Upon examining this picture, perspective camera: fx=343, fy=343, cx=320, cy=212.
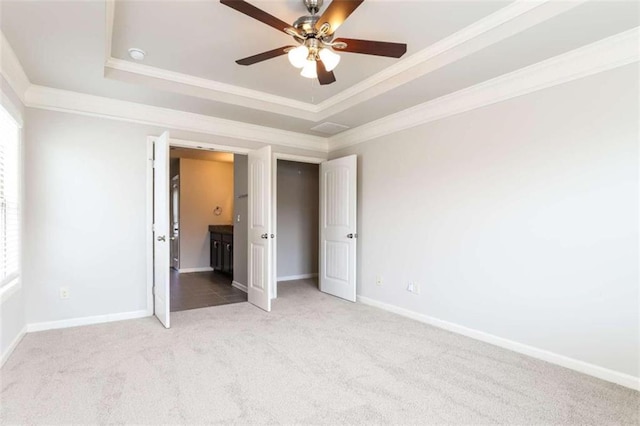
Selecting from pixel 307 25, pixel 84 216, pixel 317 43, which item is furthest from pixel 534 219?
pixel 84 216

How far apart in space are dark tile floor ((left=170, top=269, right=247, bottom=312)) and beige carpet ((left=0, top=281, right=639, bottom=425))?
3.28 feet

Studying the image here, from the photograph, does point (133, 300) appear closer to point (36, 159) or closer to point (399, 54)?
point (36, 159)

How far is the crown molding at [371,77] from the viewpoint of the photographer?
230 centimetres

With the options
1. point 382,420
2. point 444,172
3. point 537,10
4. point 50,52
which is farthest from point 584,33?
point 50,52

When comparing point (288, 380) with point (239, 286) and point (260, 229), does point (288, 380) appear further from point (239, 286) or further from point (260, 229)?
point (239, 286)

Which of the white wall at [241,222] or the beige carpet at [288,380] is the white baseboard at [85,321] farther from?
the white wall at [241,222]

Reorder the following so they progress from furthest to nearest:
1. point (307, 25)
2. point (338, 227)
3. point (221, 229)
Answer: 1. point (221, 229)
2. point (338, 227)
3. point (307, 25)

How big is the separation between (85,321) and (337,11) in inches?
152

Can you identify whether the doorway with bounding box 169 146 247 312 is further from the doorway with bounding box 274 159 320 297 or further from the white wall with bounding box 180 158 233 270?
the doorway with bounding box 274 159 320 297

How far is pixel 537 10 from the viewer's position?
2.24 m

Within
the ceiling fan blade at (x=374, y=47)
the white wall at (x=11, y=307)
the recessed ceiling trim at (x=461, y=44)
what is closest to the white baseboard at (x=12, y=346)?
the white wall at (x=11, y=307)

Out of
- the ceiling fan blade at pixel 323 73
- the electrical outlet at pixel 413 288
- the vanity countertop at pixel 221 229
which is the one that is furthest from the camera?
the vanity countertop at pixel 221 229

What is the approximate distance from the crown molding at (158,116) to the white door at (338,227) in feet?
2.24

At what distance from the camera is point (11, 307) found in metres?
2.93
